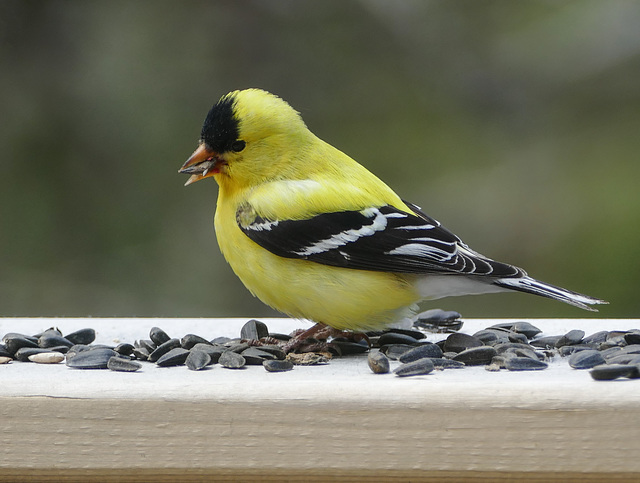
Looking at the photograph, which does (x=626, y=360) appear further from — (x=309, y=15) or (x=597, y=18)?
(x=309, y=15)

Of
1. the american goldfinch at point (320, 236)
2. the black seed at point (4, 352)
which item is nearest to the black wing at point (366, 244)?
the american goldfinch at point (320, 236)

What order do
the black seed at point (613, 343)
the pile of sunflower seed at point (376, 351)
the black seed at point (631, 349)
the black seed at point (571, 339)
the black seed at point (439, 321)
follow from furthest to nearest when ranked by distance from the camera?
the black seed at point (439, 321)
the black seed at point (571, 339)
the black seed at point (613, 343)
the black seed at point (631, 349)
the pile of sunflower seed at point (376, 351)

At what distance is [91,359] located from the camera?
7.26ft

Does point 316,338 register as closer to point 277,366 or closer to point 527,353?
point 277,366

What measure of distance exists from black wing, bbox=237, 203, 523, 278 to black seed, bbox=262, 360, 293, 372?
0.40 m

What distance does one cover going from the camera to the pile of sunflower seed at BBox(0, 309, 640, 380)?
2107 mm

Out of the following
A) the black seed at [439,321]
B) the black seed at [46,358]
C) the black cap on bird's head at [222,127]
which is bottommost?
the black seed at [46,358]

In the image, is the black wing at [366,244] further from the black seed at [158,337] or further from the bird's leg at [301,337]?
the black seed at [158,337]

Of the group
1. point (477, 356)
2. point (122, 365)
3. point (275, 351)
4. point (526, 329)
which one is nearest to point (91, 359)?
point (122, 365)

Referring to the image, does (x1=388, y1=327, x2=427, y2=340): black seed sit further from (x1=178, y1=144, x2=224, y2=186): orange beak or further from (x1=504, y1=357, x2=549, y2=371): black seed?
(x1=178, y1=144, x2=224, y2=186): orange beak

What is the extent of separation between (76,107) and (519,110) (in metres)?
2.66

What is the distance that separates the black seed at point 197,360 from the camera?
84.4 inches

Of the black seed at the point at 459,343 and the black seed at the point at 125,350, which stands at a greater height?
the black seed at the point at 459,343

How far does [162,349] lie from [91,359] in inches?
8.6
